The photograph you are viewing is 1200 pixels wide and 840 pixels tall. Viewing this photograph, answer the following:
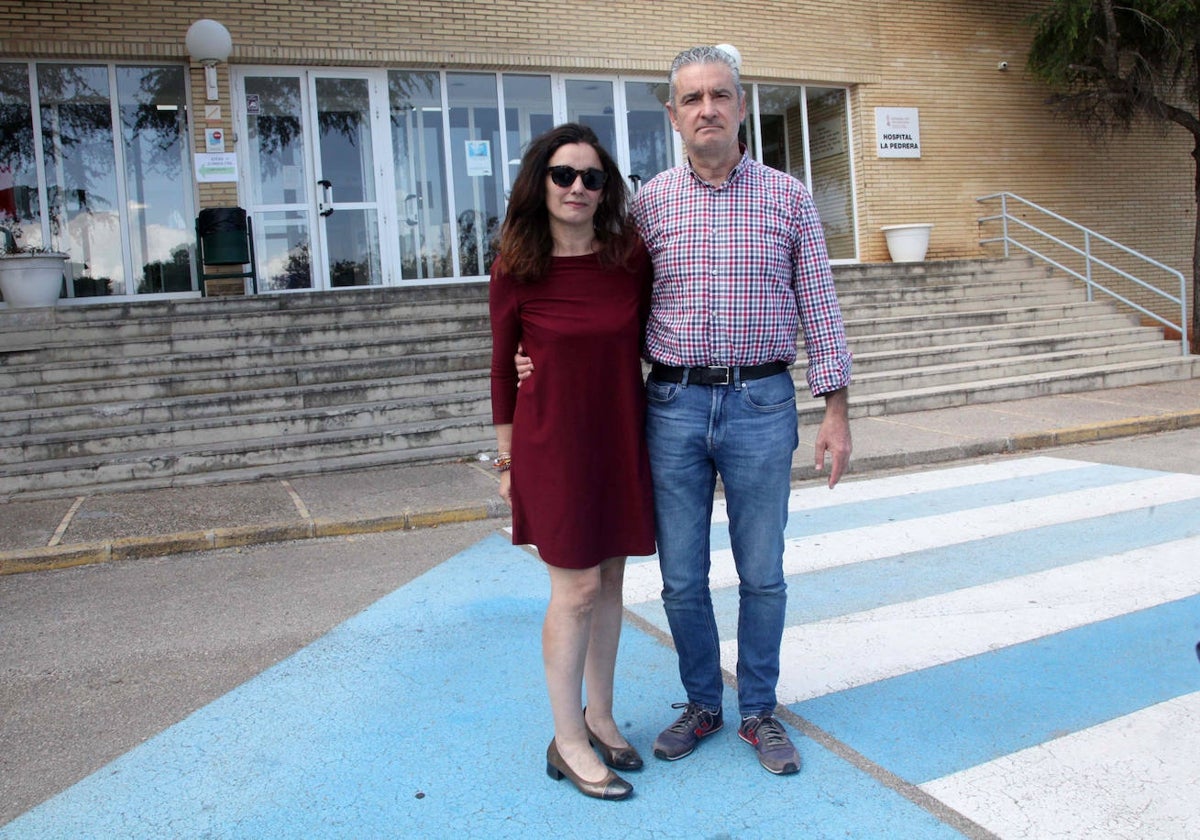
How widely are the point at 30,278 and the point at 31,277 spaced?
16 millimetres

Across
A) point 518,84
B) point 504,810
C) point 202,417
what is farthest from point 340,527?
point 518,84

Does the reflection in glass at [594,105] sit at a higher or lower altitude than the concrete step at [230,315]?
higher

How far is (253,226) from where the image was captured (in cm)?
1395

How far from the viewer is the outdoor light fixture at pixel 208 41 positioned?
12.6 m

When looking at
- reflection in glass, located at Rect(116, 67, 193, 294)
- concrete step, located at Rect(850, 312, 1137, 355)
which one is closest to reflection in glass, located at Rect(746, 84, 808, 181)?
concrete step, located at Rect(850, 312, 1137, 355)

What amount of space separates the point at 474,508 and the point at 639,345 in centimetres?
430

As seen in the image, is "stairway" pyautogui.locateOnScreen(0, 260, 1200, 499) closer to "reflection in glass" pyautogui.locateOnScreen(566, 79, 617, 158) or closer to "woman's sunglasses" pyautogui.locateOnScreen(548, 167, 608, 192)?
"reflection in glass" pyautogui.locateOnScreen(566, 79, 617, 158)

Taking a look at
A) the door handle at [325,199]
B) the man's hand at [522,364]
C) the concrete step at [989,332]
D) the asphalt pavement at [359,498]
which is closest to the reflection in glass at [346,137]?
the door handle at [325,199]

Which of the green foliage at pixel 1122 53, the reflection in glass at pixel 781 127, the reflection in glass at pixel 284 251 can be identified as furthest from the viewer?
the reflection in glass at pixel 781 127

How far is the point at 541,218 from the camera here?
2971 millimetres

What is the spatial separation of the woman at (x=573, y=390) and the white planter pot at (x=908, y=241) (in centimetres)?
1439

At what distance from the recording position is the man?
304cm

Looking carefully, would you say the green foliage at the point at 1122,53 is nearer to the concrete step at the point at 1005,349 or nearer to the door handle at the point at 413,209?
the concrete step at the point at 1005,349

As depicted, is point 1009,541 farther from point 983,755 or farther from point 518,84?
point 518,84
